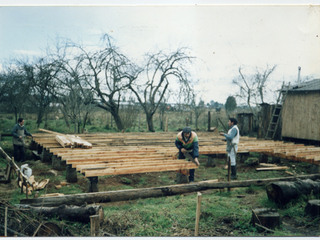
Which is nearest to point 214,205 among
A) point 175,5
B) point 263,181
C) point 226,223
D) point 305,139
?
point 226,223

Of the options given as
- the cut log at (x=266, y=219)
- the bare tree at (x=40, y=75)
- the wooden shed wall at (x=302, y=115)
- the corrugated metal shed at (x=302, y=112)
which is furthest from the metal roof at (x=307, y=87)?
the bare tree at (x=40, y=75)

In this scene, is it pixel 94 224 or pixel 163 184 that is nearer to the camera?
pixel 94 224

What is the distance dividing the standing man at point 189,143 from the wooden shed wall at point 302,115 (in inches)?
292

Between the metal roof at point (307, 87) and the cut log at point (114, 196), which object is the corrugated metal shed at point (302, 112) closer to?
the metal roof at point (307, 87)

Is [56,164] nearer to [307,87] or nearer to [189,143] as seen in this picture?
[189,143]

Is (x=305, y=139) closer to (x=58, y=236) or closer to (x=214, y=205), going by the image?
(x=214, y=205)

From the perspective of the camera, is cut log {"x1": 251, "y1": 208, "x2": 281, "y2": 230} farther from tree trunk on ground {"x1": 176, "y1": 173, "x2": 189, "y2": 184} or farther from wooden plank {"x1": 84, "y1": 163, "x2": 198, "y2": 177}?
tree trunk on ground {"x1": 176, "y1": 173, "x2": 189, "y2": 184}

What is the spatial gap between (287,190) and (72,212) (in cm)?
388

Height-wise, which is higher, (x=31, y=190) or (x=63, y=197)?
(x=63, y=197)

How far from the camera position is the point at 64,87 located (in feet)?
45.3

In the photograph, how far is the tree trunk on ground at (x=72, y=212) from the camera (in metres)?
3.76

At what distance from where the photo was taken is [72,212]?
12.6 ft

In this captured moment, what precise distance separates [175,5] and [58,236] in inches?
160

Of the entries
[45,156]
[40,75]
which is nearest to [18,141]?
[45,156]
